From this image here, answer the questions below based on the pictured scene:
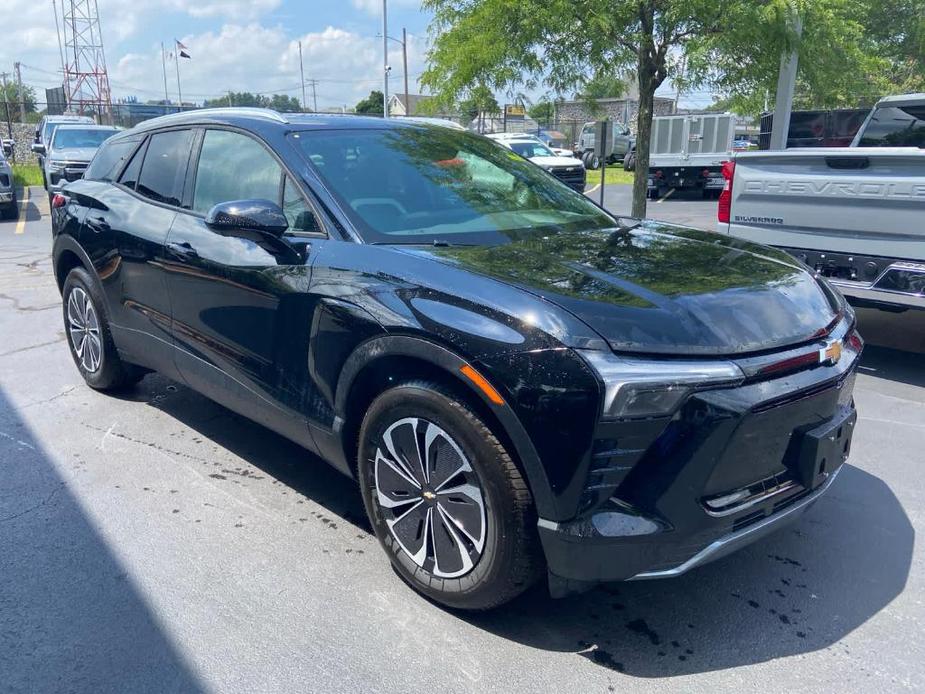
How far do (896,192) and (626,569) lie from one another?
12.8ft

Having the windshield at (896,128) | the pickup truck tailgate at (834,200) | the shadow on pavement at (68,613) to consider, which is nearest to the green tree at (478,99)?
the windshield at (896,128)

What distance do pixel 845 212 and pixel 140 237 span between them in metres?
4.51

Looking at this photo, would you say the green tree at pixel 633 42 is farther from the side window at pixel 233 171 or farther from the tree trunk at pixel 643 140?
the side window at pixel 233 171

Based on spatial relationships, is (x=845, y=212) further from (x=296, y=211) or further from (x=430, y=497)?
(x=430, y=497)

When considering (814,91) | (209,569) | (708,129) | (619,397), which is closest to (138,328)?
(209,569)

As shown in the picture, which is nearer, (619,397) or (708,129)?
(619,397)

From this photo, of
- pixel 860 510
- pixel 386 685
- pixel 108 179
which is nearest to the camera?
pixel 386 685

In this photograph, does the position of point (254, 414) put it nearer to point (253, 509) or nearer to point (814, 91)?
point (253, 509)

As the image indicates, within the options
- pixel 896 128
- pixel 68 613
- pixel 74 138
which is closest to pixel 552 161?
pixel 74 138

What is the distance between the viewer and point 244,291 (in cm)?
350

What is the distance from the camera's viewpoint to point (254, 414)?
12.1 feet

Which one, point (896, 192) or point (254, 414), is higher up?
point (896, 192)

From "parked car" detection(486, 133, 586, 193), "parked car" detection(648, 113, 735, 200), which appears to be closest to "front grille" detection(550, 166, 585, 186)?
"parked car" detection(486, 133, 586, 193)

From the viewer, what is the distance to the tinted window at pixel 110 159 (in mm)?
4910
